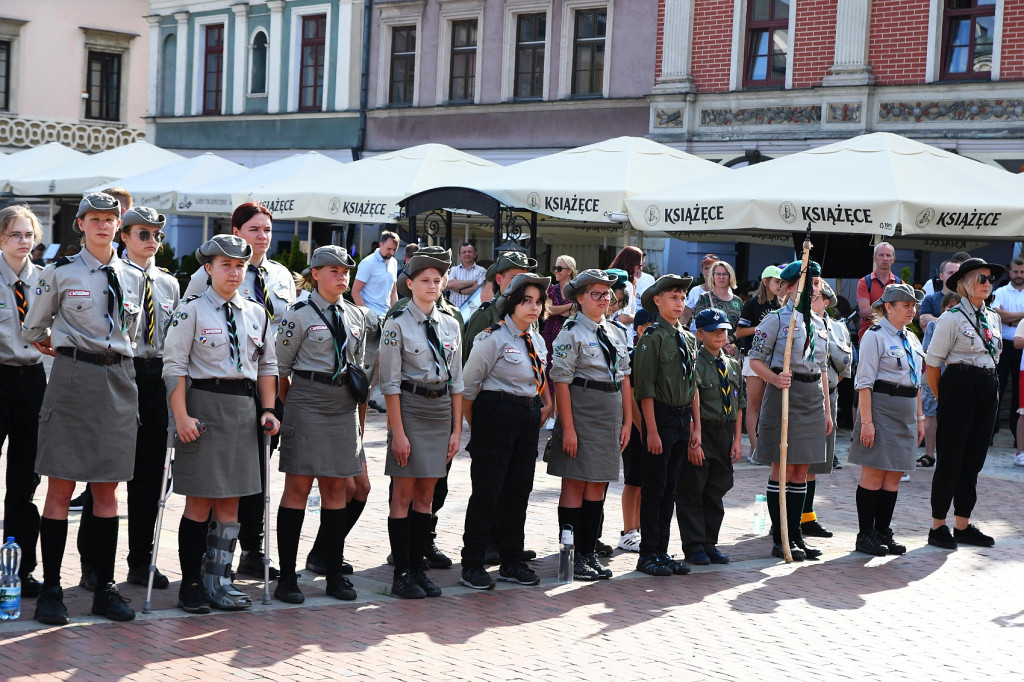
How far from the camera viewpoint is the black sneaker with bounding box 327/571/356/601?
291 inches

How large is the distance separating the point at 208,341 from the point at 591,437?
8.05ft

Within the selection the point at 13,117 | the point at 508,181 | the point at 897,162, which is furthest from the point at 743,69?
the point at 13,117

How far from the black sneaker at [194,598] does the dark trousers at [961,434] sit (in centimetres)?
533

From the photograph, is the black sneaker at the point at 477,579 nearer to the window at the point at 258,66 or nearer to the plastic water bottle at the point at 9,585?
the plastic water bottle at the point at 9,585

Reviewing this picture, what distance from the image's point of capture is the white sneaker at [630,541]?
360 inches

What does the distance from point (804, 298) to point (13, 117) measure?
33455mm

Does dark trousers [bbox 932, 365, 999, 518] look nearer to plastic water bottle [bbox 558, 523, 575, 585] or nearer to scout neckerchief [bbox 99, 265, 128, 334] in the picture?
plastic water bottle [bbox 558, 523, 575, 585]

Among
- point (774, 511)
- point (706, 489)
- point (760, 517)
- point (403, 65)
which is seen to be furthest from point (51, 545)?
point (403, 65)

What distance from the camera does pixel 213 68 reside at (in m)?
32.2

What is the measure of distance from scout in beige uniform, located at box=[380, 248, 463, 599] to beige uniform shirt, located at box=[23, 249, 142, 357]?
1.44m

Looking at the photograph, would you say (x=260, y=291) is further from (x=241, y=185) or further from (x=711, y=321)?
(x=241, y=185)

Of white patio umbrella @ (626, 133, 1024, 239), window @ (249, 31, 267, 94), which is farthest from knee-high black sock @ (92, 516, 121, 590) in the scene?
window @ (249, 31, 267, 94)

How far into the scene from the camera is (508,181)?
17203 millimetres

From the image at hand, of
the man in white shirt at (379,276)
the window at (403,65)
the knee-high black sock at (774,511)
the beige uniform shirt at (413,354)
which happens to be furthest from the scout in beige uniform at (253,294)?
the window at (403,65)
